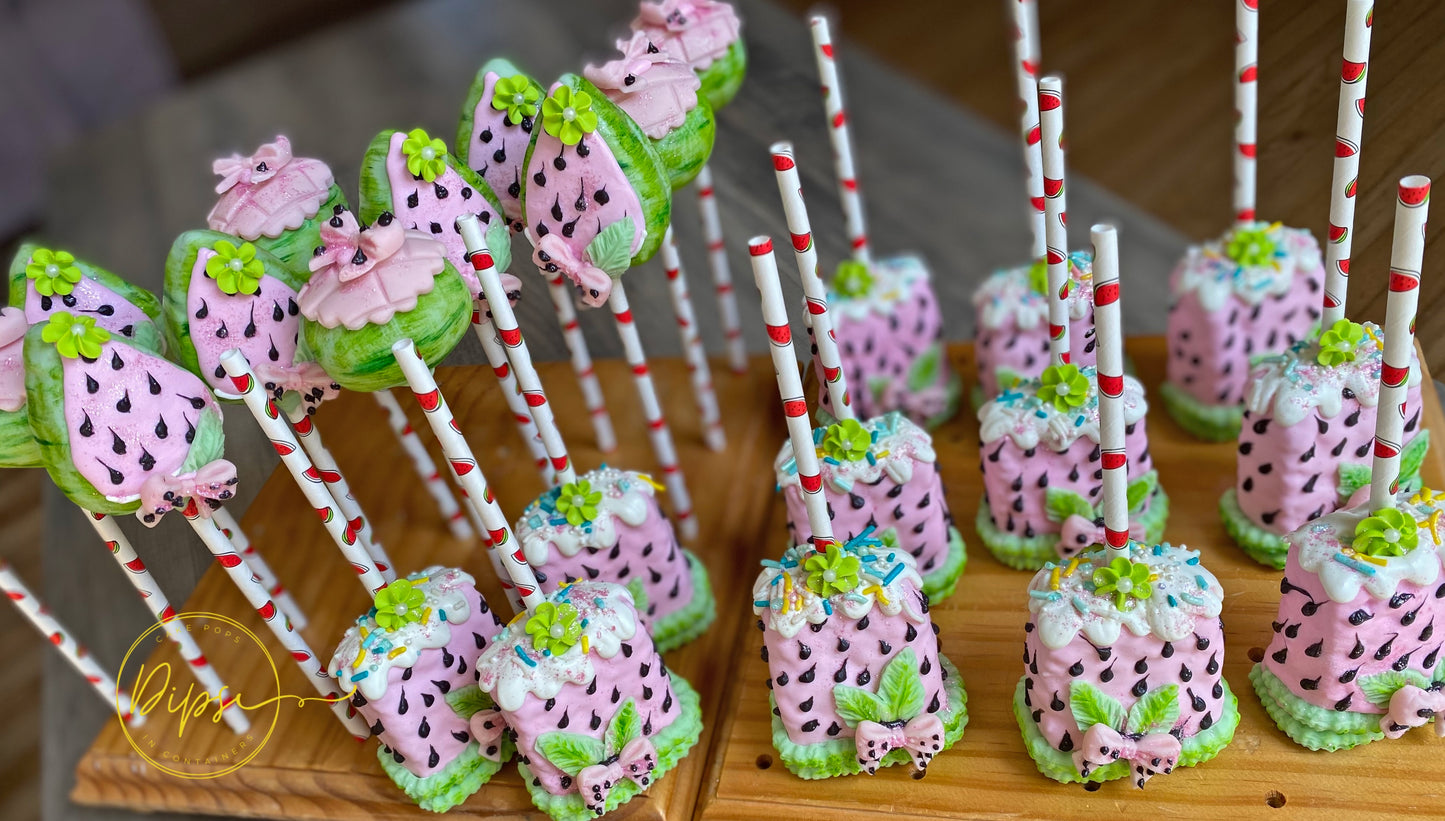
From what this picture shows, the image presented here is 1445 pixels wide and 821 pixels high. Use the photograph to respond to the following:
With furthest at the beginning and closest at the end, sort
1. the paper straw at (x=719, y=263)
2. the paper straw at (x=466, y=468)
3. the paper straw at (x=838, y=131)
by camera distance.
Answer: the paper straw at (x=719, y=263) → the paper straw at (x=838, y=131) → the paper straw at (x=466, y=468)

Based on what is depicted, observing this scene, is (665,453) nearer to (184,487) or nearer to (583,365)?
(583,365)

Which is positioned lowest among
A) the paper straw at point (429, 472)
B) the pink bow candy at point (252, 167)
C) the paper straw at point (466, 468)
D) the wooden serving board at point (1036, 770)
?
the wooden serving board at point (1036, 770)

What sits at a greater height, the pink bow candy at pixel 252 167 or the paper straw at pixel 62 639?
the pink bow candy at pixel 252 167

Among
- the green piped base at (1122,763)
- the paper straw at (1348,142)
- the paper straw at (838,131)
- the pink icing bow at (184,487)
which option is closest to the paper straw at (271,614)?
the pink icing bow at (184,487)

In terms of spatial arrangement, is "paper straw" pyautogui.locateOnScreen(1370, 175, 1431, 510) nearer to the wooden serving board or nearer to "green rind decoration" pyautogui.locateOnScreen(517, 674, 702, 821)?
the wooden serving board

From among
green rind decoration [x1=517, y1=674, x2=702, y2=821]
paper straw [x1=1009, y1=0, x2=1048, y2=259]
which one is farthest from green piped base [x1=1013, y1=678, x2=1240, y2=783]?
paper straw [x1=1009, y1=0, x2=1048, y2=259]

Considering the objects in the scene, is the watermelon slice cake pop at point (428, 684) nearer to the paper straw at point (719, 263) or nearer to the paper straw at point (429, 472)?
the paper straw at point (429, 472)

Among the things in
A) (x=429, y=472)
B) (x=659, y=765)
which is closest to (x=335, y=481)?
(x=429, y=472)

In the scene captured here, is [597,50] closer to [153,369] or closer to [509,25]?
[509,25]
